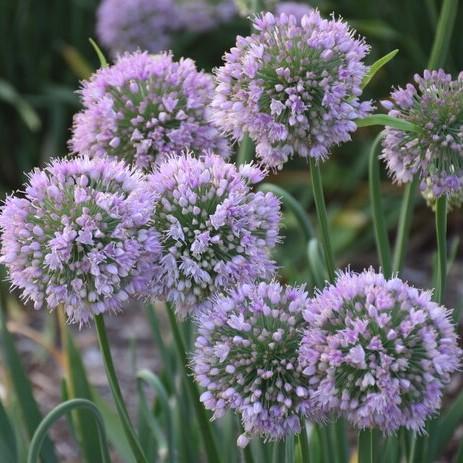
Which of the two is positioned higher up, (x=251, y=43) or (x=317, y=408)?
(x=251, y=43)

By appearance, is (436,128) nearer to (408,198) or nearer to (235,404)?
(408,198)

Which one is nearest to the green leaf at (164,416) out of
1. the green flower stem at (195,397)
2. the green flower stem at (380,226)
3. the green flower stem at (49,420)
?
the green flower stem at (195,397)

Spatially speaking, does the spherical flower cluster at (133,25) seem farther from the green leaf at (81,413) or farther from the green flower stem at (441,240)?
the green flower stem at (441,240)

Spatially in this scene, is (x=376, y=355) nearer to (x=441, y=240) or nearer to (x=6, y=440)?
(x=441, y=240)

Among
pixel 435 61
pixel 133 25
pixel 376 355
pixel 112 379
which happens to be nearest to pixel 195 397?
pixel 112 379

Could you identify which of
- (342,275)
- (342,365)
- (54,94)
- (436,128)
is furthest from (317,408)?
(54,94)

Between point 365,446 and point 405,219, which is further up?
point 405,219

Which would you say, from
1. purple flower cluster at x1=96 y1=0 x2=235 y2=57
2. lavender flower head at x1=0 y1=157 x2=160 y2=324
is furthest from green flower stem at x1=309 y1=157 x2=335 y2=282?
purple flower cluster at x1=96 y1=0 x2=235 y2=57
